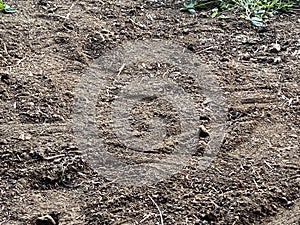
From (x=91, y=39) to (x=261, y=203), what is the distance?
1716 mm

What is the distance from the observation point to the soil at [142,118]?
2654mm

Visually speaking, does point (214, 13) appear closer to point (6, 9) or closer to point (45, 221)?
point (6, 9)

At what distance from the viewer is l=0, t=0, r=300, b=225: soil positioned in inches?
104

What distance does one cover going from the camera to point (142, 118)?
3.22m

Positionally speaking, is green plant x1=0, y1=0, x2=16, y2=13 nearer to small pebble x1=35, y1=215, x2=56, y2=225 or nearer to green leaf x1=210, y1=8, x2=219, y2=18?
green leaf x1=210, y1=8, x2=219, y2=18

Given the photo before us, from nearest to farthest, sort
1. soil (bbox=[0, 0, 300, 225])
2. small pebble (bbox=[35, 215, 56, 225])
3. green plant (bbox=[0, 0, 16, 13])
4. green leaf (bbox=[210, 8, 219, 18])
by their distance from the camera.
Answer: small pebble (bbox=[35, 215, 56, 225])
soil (bbox=[0, 0, 300, 225])
green plant (bbox=[0, 0, 16, 13])
green leaf (bbox=[210, 8, 219, 18])

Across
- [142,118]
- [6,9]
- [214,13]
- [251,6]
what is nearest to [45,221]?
[142,118]

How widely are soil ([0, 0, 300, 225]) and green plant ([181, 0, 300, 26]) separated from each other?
82 mm

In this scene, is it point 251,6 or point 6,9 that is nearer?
point 6,9

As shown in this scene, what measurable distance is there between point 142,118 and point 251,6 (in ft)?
5.05

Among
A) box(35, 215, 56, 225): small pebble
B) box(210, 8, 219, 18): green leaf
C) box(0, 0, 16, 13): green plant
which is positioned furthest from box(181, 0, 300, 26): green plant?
box(35, 215, 56, 225): small pebble

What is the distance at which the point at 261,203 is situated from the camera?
268cm

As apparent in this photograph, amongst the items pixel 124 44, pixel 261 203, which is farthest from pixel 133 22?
pixel 261 203

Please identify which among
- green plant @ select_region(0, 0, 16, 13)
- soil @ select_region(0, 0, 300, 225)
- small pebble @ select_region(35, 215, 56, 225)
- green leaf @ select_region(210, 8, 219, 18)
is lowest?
small pebble @ select_region(35, 215, 56, 225)
